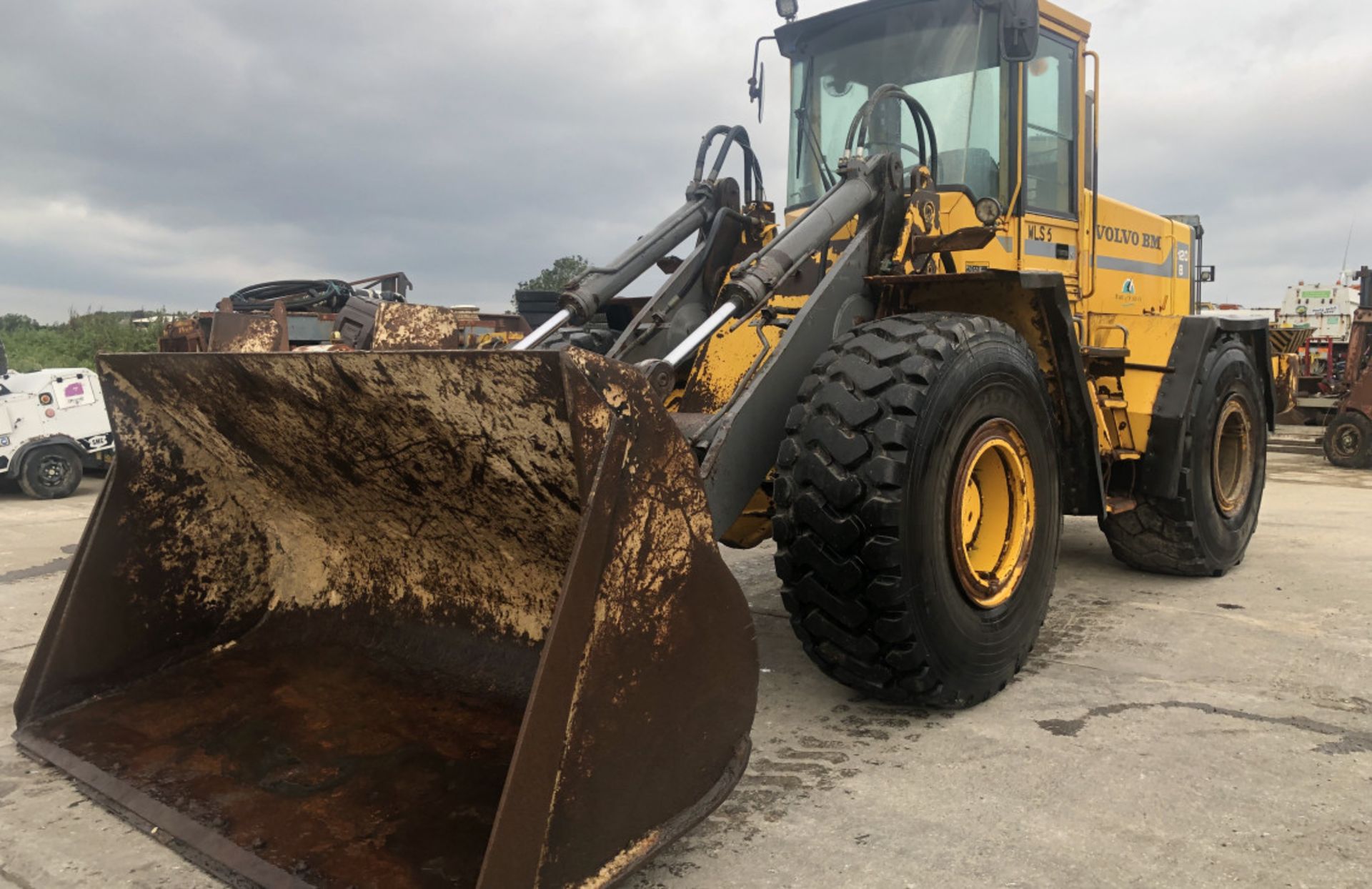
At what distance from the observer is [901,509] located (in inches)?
124

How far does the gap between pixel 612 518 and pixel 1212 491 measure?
481cm

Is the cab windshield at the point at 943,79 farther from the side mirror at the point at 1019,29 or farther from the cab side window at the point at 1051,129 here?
the side mirror at the point at 1019,29

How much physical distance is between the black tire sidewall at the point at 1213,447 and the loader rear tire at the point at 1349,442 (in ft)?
26.0

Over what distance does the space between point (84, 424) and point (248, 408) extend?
363 inches

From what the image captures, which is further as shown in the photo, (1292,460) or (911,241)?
(1292,460)

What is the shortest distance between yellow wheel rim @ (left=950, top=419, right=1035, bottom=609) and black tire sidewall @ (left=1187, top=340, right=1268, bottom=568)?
6.85 ft

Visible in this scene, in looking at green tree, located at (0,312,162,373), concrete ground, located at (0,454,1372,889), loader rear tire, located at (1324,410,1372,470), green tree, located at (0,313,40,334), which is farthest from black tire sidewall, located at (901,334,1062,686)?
green tree, located at (0,313,40,334)

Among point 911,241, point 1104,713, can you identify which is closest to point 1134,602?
point 1104,713

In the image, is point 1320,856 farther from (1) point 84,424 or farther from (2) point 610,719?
(1) point 84,424

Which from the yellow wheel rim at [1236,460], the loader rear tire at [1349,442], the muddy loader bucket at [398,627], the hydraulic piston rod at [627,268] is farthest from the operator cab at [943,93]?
the loader rear tire at [1349,442]

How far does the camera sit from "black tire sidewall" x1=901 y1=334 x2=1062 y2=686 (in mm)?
3256

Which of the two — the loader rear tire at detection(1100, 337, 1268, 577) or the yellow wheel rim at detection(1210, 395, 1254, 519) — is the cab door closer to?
the loader rear tire at detection(1100, 337, 1268, 577)

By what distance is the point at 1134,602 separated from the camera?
17.8 feet

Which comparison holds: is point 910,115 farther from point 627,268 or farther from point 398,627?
point 398,627
